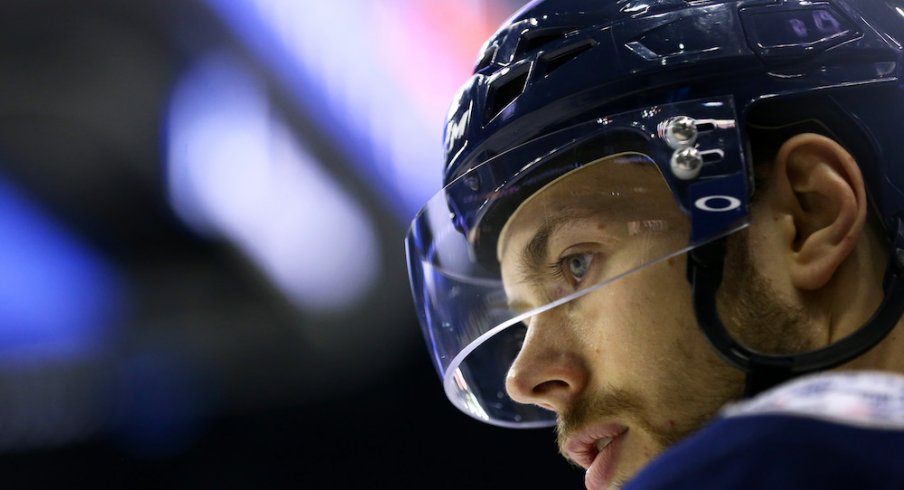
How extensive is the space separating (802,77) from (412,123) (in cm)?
167

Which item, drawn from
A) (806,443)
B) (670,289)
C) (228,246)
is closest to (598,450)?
(670,289)

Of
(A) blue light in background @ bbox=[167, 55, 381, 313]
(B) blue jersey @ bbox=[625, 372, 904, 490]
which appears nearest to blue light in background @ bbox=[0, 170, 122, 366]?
(A) blue light in background @ bbox=[167, 55, 381, 313]

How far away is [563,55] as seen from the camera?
1.26 m

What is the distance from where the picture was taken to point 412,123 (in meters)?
2.72

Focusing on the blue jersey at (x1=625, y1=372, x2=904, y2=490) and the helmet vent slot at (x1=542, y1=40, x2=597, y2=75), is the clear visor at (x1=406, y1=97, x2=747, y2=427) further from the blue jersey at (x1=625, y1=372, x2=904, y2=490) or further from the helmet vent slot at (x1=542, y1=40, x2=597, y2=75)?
the blue jersey at (x1=625, y1=372, x2=904, y2=490)

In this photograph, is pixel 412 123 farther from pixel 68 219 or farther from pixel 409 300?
pixel 68 219

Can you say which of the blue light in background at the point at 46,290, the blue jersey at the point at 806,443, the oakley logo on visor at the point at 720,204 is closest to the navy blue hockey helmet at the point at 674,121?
the oakley logo on visor at the point at 720,204

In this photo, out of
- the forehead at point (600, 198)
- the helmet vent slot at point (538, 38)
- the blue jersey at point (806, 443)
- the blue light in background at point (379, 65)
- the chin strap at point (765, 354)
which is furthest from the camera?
the blue light in background at point (379, 65)

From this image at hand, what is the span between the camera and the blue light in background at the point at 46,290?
2.60m

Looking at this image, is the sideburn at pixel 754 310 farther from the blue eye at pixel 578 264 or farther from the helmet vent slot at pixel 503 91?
the helmet vent slot at pixel 503 91

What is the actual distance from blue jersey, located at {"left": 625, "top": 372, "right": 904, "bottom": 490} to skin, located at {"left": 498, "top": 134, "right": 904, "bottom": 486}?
1.83 ft

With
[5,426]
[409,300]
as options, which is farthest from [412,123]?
[5,426]

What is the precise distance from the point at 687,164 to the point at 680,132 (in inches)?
1.8

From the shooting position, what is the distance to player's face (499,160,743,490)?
3.74 feet
